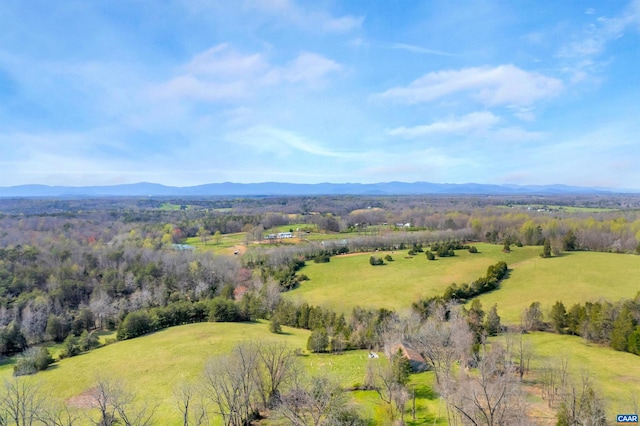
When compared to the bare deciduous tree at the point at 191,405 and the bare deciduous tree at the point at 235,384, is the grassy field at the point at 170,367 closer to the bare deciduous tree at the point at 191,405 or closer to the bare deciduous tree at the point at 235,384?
the bare deciduous tree at the point at 191,405

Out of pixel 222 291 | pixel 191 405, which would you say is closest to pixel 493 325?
pixel 191 405

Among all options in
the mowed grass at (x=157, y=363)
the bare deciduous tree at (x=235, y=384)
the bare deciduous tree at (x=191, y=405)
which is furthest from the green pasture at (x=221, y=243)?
the bare deciduous tree at (x=235, y=384)

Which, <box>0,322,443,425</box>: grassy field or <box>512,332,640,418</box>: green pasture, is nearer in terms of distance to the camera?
<box>512,332,640,418</box>: green pasture

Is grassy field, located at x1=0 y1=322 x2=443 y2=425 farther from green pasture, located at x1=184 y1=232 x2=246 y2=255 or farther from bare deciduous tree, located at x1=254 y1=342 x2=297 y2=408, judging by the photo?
green pasture, located at x1=184 y1=232 x2=246 y2=255

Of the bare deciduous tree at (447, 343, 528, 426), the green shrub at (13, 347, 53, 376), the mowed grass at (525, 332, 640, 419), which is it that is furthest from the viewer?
the green shrub at (13, 347, 53, 376)

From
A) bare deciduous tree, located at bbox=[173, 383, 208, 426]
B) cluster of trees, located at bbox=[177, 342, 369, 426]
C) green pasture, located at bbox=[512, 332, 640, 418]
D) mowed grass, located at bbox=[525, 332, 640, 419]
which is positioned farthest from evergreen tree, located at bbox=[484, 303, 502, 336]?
bare deciduous tree, located at bbox=[173, 383, 208, 426]

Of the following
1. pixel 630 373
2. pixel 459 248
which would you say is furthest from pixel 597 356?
pixel 459 248

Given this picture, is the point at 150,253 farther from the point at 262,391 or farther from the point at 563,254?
the point at 563,254
